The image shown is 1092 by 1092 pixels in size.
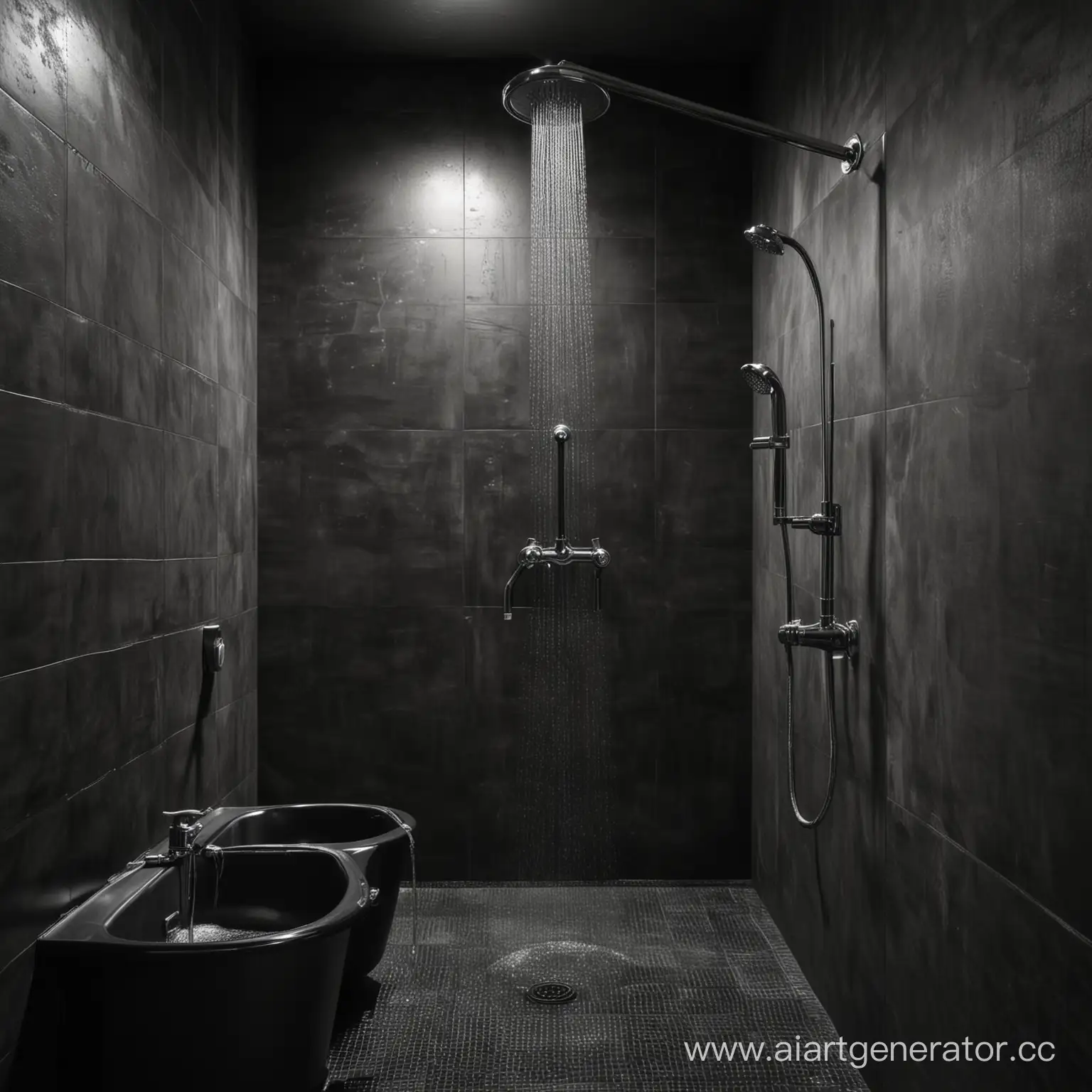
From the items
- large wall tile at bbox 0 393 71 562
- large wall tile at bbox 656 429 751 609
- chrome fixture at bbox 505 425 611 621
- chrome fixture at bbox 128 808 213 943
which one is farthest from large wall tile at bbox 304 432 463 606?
large wall tile at bbox 0 393 71 562

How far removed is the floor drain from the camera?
2.75 meters

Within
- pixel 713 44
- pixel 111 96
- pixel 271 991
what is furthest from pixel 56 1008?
pixel 713 44

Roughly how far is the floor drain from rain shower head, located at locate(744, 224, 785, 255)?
2075 mm

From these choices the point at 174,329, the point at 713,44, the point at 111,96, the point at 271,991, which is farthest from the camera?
the point at 713,44

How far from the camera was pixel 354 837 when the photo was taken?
9.68ft

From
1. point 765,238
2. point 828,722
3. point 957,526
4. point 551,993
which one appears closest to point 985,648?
point 957,526

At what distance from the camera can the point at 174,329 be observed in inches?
104

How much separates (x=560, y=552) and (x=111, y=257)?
1777 millimetres

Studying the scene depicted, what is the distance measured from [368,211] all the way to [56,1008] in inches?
111

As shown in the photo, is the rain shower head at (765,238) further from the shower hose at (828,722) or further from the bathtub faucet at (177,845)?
the bathtub faucet at (177,845)

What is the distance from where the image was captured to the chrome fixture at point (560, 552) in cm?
348

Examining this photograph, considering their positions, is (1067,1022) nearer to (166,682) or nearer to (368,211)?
(166,682)

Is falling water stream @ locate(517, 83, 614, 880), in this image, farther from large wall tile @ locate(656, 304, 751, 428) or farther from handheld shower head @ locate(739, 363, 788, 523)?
handheld shower head @ locate(739, 363, 788, 523)

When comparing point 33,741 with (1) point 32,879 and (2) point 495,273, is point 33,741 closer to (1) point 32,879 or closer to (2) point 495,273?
(1) point 32,879
